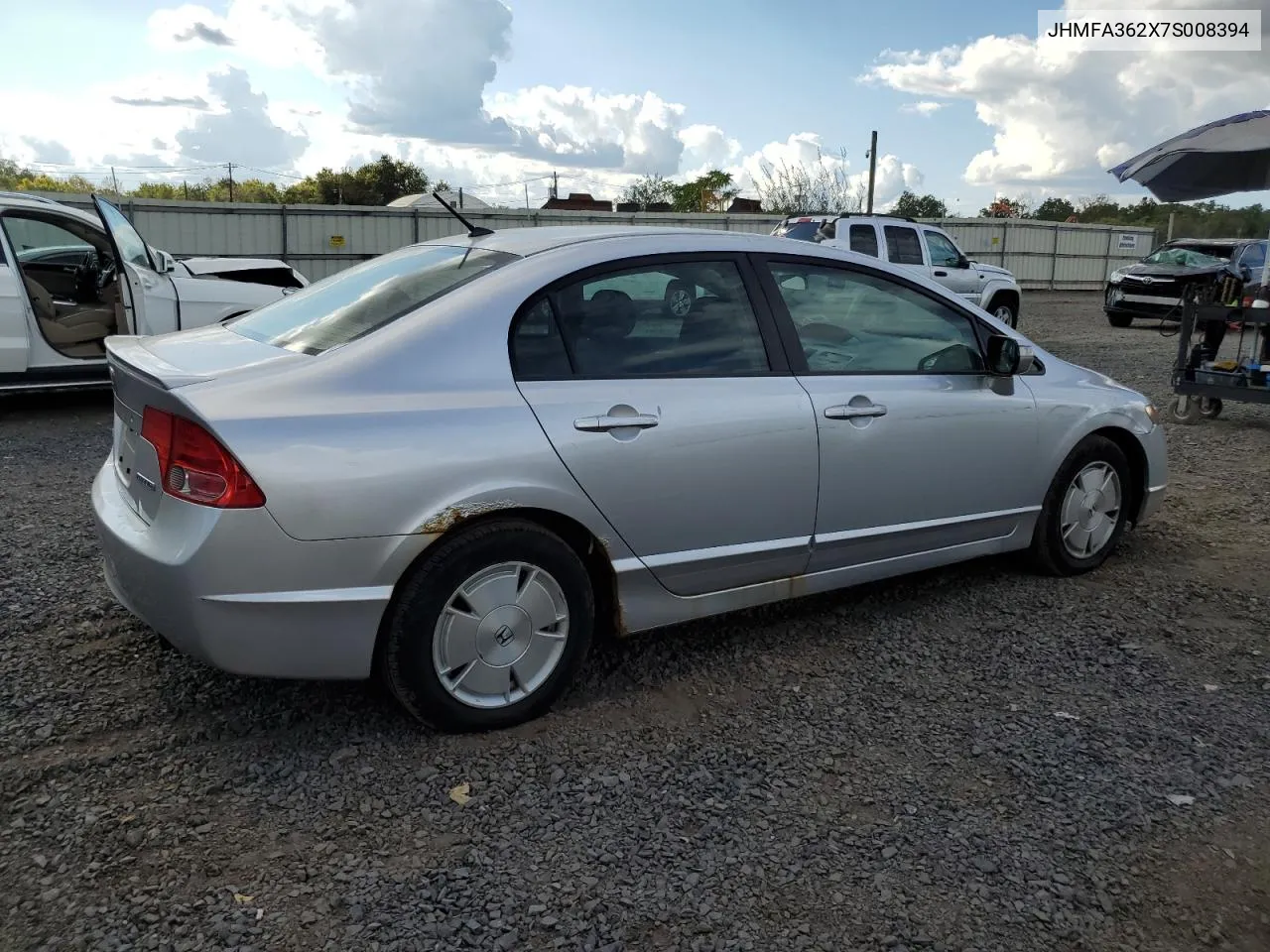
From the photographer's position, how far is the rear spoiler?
2.98 m

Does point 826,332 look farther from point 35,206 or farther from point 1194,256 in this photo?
point 1194,256

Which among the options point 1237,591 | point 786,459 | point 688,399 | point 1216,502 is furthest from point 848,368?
point 1216,502


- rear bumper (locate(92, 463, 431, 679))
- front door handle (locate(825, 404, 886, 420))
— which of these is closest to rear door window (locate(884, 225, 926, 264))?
front door handle (locate(825, 404, 886, 420))

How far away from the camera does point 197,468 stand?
2852mm

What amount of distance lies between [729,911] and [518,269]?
203 centimetres

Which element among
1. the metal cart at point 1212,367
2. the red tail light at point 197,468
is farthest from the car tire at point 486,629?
the metal cart at point 1212,367

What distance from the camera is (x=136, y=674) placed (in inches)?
142

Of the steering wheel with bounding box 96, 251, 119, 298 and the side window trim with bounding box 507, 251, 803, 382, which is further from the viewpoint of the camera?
the steering wheel with bounding box 96, 251, 119, 298

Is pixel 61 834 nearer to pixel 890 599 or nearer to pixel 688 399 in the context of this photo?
pixel 688 399

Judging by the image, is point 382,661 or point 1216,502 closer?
point 382,661

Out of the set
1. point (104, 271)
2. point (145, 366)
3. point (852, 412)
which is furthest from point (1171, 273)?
point (145, 366)

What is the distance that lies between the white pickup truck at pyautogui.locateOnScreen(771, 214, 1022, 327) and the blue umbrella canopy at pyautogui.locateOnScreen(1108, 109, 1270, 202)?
308 centimetres

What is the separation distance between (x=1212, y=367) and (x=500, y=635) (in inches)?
331

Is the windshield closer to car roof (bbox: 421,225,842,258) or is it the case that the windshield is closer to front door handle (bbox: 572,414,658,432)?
car roof (bbox: 421,225,842,258)
